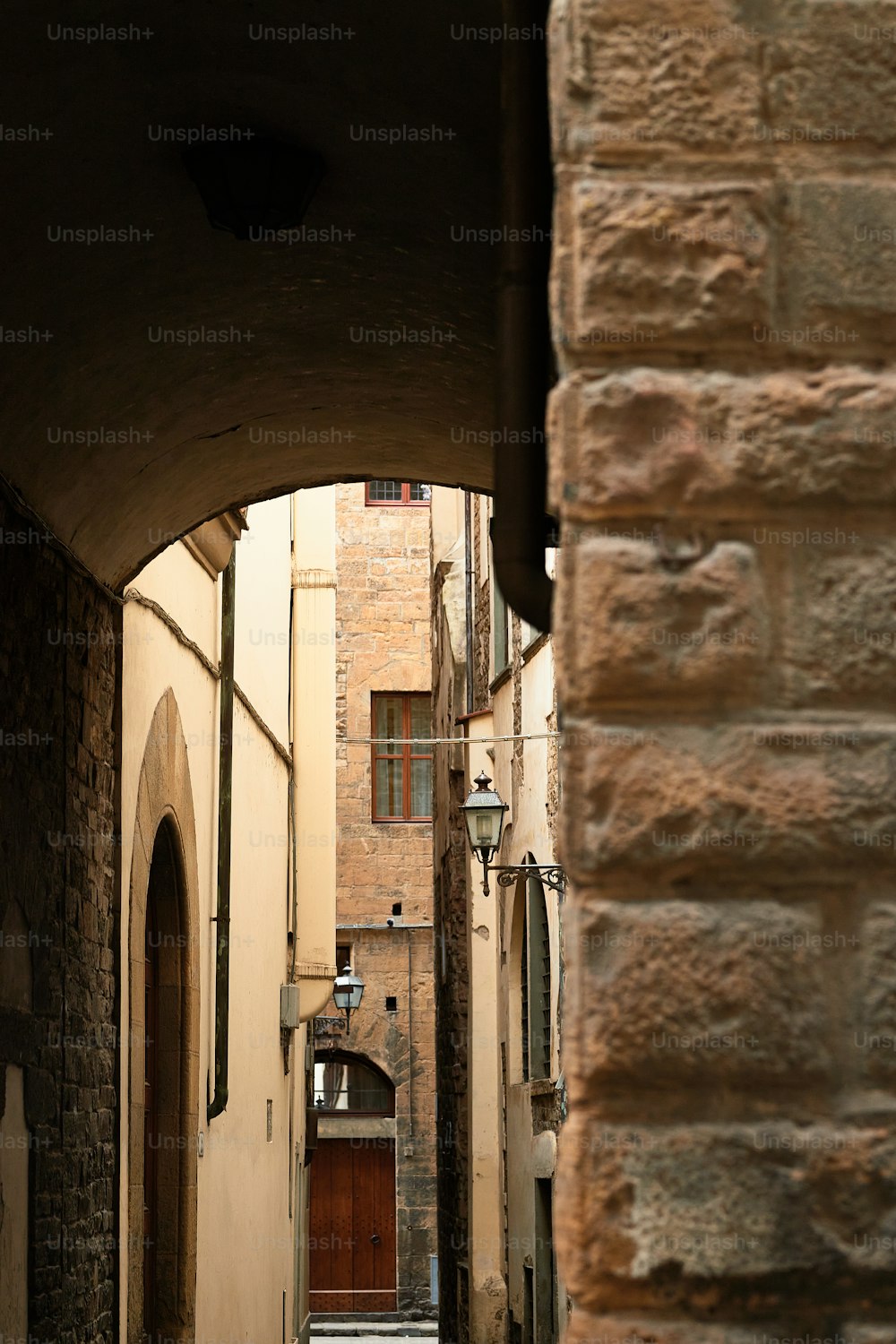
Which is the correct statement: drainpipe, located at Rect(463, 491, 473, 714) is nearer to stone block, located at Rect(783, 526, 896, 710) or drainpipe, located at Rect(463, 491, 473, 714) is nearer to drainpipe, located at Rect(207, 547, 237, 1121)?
drainpipe, located at Rect(207, 547, 237, 1121)

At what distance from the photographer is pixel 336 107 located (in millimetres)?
4766

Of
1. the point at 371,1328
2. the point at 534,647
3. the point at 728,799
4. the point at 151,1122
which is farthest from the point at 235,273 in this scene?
the point at 371,1328

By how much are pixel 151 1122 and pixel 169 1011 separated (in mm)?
554

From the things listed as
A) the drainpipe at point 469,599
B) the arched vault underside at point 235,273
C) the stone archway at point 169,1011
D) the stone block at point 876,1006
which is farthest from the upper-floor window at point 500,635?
the stone block at point 876,1006

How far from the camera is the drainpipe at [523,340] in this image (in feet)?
9.22

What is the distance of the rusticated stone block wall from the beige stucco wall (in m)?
5.79

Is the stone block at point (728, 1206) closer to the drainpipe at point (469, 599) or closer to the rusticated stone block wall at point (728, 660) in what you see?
the rusticated stone block wall at point (728, 660)

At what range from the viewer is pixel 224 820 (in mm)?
10281

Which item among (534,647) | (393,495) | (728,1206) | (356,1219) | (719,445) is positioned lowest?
(356,1219)

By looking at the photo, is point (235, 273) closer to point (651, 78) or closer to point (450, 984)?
point (651, 78)

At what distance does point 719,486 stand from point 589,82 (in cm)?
53

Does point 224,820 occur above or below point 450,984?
above

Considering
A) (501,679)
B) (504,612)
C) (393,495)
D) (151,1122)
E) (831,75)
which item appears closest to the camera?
(831,75)

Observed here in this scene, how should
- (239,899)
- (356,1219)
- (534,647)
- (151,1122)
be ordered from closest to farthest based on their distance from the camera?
(151,1122)
(239,899)
(534,647)
(356,1219)
